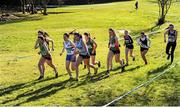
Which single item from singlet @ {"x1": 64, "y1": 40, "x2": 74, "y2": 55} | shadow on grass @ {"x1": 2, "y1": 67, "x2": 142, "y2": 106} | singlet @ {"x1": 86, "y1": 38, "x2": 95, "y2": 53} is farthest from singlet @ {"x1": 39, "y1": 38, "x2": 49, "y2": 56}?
singlet @ {"x1": 86, "y1": 38, "x2": 95, "y2": 53}

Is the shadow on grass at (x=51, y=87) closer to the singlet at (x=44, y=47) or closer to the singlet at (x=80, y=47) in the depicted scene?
the singlet at (x=80, y=47)

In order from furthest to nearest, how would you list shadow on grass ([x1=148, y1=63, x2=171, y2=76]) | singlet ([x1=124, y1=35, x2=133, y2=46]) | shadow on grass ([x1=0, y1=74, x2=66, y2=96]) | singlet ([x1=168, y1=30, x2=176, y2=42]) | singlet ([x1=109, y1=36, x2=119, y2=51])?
singlet ([x1=124, y1=35, x2=133, y2=46]) < singlet ([x1=168, y1=30, x2=176, y2=42]) < shadow on grass ([x1=148, y1=63, x2=171, y2=76]) < singlet ([x1=109, y1=36, x2=119, y2=51]) < shadow on grass ([x1=0, y1=74, x2=66, y2=96])

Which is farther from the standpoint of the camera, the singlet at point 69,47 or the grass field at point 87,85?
the singlet at point 69,47

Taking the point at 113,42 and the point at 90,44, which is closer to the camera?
the point at 113,42

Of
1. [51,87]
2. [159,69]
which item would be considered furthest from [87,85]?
[159,69]

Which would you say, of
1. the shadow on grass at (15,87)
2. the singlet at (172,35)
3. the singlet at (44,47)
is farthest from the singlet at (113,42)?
the singlet at (172,35)

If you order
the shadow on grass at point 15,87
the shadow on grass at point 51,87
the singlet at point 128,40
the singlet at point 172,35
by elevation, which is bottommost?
the shadow on grass at point 15,87

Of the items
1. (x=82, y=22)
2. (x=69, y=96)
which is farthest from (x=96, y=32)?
(x=69, y=96)

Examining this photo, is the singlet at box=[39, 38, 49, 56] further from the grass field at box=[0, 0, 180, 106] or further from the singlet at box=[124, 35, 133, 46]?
the singlet at box=[124, 35, 133, 46]

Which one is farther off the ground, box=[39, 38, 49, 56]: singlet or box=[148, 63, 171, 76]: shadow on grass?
box=[39, 38, 49, 56]: singlet

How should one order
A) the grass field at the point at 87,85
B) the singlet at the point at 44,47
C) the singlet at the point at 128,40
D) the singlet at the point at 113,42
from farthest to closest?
the singlet at the point at 128,40 < the singlet at the point at 113,42 < the singlet at the point at 44,47 < the grass field at the point at 87,85

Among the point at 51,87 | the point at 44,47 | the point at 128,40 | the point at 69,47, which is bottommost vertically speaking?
the point at 51,87

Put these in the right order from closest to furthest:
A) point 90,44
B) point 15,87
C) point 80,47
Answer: point 15,87, point 80,47, point 90,44

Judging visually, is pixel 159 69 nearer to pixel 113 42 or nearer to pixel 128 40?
pixel 128 40
